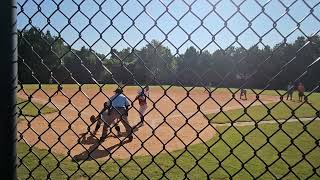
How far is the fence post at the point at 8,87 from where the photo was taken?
220 cm

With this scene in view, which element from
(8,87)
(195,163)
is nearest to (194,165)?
(195,163)

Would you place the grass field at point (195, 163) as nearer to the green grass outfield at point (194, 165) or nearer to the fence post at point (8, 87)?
the green grass outfield at point (194, 165)

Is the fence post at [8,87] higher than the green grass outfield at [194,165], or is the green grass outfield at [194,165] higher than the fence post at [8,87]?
the fence post at [8,87]

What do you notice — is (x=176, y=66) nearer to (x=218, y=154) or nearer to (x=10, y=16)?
(x=10, y=16)

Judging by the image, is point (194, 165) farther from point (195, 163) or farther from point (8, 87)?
point (8, 87)

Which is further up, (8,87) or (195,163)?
(8,87)

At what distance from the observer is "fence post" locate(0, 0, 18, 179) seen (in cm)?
220

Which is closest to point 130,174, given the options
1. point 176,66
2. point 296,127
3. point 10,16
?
point 176,66

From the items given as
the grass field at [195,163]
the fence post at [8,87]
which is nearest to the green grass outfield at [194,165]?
the grass field at [195,163]

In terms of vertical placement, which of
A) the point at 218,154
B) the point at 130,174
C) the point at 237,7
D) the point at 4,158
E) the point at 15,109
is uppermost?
the point at 15,109

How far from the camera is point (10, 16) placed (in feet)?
7.27

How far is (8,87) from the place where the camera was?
2250 millimetres

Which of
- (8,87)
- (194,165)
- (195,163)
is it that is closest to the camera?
(8,87)

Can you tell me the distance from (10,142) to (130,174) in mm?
4424
